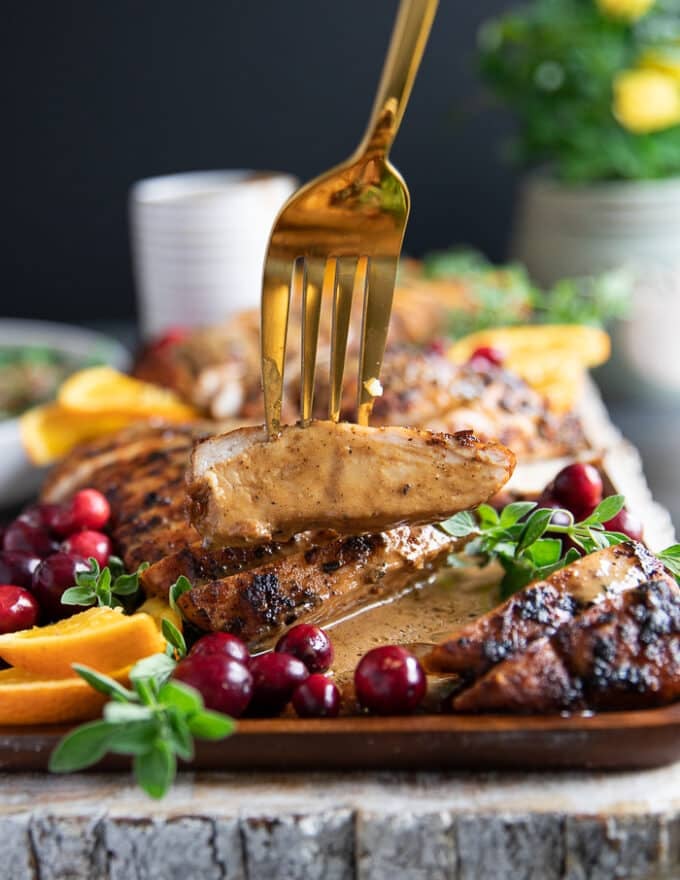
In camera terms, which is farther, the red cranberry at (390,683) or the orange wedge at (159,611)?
the orange wedge at (159,611)

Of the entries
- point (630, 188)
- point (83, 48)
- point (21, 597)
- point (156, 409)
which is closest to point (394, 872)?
point (21, 597)

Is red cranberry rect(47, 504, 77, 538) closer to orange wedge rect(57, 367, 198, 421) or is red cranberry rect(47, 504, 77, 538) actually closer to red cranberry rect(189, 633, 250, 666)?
red cranberry rect(189, 633, 250, 666)

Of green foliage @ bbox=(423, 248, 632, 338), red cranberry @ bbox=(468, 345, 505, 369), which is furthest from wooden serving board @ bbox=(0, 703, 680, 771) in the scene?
green foliage @ bbox=(423, 248, 632, 338)

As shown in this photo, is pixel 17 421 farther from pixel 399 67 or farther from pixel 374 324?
pixel 399 67

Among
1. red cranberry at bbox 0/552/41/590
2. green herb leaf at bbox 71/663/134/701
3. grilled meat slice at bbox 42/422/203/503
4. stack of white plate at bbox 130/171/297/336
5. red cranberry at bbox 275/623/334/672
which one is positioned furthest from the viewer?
stack of white plate at bbox 130/171/297/336

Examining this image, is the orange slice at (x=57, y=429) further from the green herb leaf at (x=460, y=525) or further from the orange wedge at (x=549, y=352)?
the green herb leaf at (x=460, y=525)

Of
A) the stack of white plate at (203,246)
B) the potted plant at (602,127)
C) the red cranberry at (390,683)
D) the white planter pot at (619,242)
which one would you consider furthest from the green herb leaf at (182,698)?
the potted plant at (602,127)
